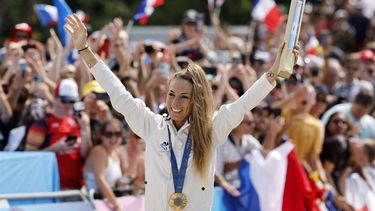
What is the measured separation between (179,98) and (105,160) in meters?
2.70

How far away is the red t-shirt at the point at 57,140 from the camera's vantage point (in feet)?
32.1

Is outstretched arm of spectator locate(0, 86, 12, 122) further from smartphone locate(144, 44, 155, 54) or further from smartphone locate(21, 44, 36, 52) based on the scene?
smartphone locate(144, 44, 155, 54)

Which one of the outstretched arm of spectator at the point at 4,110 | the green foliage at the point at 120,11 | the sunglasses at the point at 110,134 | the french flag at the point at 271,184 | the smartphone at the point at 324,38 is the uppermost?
the green foliage at the point at 120,11

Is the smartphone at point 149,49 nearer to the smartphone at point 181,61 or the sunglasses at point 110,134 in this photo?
the smartphone at point 181,61

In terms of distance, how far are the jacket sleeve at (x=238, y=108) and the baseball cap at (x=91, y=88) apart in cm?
330

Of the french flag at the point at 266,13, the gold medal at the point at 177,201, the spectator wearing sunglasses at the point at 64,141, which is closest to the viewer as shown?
the gold medal at the point at 177,201

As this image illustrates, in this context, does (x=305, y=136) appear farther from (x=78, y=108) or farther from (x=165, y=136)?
(x=165, y=136)

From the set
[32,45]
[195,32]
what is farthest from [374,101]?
[32,45]

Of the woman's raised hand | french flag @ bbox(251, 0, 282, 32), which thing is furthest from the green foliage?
the woman's raised hand

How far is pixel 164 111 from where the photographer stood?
8.49 m

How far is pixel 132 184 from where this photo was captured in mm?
9984

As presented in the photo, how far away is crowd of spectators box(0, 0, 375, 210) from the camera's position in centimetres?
986

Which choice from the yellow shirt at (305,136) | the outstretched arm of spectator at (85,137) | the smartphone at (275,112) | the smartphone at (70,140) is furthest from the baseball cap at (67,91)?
the yellow shirt at (305,136)

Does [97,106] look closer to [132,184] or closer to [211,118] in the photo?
[132,184]
